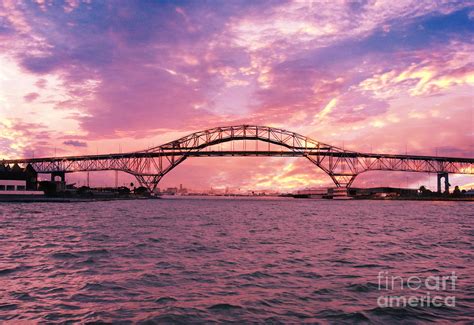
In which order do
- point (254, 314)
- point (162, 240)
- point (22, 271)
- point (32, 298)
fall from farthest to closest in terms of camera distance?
point (162, 240) < point (22, 271) < point (32, 298) < point (254, 314)

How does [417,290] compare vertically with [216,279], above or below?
below

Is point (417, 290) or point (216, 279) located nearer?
point (417, 290)

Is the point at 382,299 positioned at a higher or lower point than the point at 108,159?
lower

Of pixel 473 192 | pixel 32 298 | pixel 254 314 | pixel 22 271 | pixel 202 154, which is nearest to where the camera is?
pixel 254 314

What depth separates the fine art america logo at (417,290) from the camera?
10.5 metres

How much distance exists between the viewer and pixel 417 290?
38.9 ft

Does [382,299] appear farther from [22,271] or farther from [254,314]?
[22,271]

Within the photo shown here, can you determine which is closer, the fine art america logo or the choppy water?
the choppy water

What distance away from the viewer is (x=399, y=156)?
162 metres

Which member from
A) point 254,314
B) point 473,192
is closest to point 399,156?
point 473,192

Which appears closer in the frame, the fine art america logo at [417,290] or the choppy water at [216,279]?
the choppy water at [216,279]

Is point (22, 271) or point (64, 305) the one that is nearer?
point (64, 305)

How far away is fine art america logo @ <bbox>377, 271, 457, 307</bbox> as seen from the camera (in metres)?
10.5

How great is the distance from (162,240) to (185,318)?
14.2 metres
